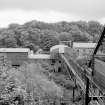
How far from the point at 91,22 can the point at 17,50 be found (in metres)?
24.1

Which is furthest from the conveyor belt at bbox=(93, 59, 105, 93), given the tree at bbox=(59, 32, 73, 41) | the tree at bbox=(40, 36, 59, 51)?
the tree at bbox=(59, 32, 73, 41)

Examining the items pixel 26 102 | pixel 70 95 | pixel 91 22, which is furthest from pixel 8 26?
pixel 26 102

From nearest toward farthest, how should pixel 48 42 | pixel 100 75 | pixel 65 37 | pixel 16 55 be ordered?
pixel 100 75
pixel 16 55
pixel 48 42
pixel 65 37

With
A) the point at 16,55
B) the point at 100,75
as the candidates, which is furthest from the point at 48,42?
the point at 100,75

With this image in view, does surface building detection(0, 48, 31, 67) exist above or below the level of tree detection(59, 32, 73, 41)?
below

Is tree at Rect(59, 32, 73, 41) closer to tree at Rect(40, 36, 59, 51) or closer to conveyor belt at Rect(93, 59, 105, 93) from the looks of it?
tree at Rect(40, 36, 59, 51)

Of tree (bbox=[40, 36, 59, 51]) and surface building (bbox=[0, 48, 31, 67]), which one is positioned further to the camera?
tree (bbox=[40, 36, 59, 51])

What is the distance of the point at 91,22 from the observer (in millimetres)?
37031

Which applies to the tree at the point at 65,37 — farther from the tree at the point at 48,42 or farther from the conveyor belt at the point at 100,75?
the conveyor belt at the point at 100,75

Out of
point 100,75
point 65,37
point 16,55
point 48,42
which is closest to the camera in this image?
point 100,75

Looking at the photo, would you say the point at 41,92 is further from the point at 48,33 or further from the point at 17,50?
the point at 48,33

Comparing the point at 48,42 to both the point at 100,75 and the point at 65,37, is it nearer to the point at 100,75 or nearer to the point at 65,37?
the point at 65,37

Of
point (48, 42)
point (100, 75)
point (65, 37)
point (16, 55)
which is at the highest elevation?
point (65, 37)

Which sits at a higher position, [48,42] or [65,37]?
[65,37]
